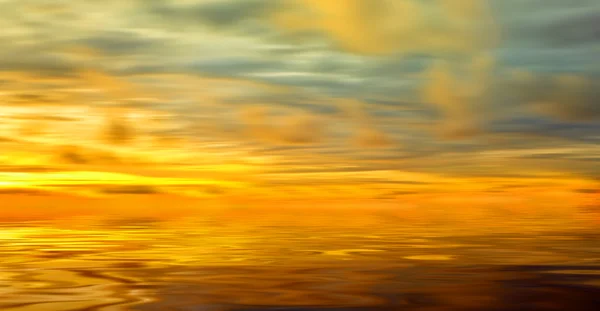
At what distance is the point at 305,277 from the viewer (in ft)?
46.4

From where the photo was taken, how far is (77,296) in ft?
38.8

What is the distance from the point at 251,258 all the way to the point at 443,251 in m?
4.38

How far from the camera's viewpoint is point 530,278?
14.0 meters

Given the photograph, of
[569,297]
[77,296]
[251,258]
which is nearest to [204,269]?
[251,258]

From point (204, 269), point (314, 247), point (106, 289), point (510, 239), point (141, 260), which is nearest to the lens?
point (106, 289)

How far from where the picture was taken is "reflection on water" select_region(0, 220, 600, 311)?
1112 cm

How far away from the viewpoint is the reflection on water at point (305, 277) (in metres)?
11.1

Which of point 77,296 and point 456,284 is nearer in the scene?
point 77,296

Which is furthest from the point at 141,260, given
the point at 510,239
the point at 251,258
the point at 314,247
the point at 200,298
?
the point at 510,239

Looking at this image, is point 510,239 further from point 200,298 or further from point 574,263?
point 200,298

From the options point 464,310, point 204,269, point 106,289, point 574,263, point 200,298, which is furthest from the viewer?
point 574,263

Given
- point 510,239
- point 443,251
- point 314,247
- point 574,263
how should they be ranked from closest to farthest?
point 574,263, point 443,251, point 314,247, point 510,239

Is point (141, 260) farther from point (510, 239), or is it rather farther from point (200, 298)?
point (510, 239)

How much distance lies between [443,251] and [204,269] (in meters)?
6.39
